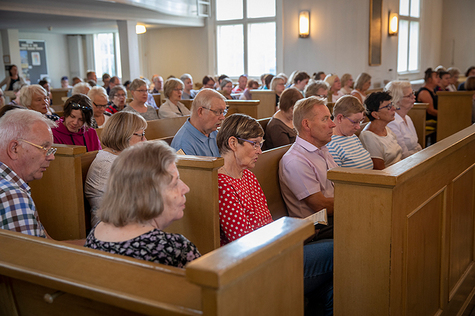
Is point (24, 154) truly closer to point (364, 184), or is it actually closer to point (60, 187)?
point (60, 187)

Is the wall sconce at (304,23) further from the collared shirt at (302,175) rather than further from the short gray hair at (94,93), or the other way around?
the collared shirt at (302,175)

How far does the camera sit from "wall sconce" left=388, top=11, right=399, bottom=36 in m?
10.7

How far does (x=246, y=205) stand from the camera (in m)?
2.02

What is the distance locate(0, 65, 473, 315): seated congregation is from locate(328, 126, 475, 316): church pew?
2.7 inches

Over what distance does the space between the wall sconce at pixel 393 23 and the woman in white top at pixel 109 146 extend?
9.77m

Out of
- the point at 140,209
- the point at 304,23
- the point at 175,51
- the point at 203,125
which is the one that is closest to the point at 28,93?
the point at 203,125

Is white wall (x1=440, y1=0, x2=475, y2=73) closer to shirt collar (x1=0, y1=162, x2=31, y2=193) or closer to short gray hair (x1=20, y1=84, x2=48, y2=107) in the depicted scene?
short gray hair (x1=20, y1=84, x2=48, y2=107)

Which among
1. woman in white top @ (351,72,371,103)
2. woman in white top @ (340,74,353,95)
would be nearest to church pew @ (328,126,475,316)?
woman in white top @ (351,72,371,103)

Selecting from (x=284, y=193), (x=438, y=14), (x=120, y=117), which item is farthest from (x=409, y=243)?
(x=438, y=14)

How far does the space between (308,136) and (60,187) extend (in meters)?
1.39

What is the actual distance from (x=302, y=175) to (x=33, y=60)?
16.0m

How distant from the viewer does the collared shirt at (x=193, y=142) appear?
2.85m

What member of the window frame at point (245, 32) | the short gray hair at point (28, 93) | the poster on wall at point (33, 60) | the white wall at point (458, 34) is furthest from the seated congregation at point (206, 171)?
the poster on wall at point (33, 60)

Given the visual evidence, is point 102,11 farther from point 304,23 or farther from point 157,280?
point 157,280
